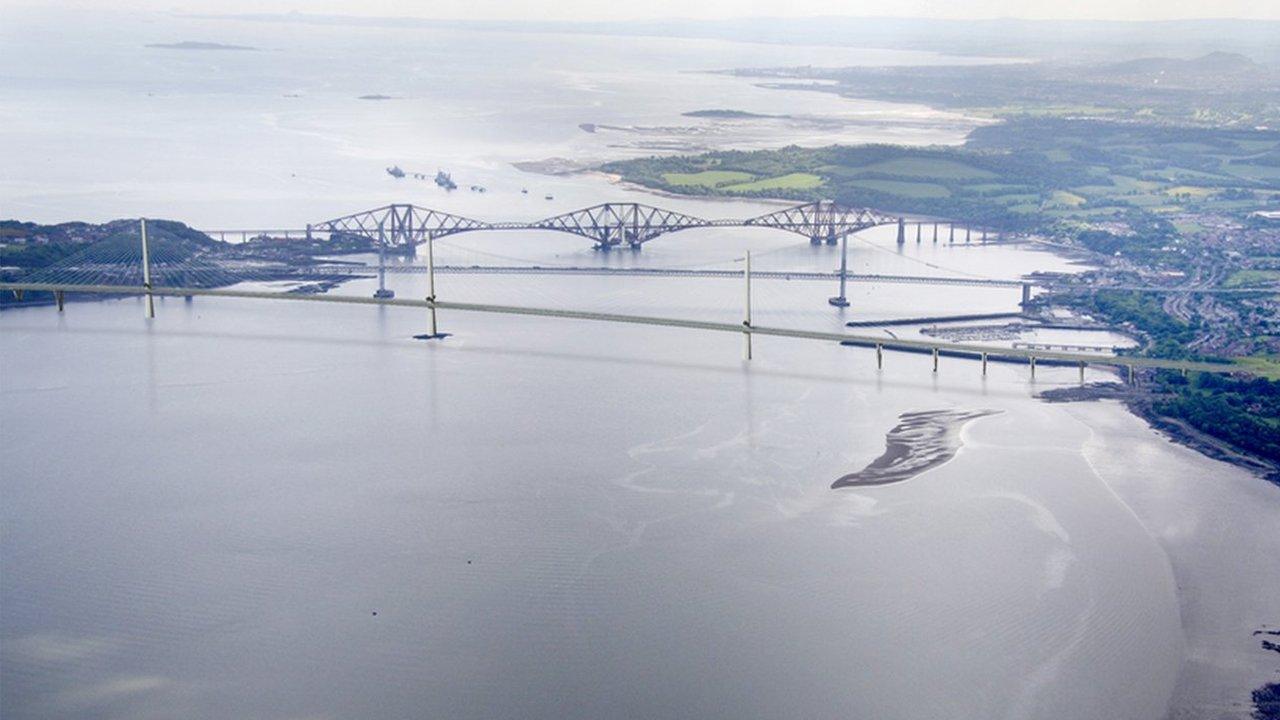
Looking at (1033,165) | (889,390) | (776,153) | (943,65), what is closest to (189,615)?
(889,390)

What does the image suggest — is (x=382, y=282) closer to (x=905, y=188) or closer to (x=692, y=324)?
(x=692, y=324)

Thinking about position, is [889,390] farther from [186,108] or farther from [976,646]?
[186,108]

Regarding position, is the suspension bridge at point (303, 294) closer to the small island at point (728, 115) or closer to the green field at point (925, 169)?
the green field at point (925, 169)

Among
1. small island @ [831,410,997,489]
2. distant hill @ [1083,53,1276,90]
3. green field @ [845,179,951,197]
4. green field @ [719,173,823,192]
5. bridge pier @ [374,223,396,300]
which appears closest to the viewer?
small island @ [831,410,997,489]

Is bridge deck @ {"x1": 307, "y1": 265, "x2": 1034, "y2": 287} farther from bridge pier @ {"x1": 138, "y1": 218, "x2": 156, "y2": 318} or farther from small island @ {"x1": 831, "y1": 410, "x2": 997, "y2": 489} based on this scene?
small island @ {"x1": 831, "y1": 410, "x2": 997, "y2": 489}

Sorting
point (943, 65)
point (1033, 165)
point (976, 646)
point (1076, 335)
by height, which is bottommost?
point (976, 646)

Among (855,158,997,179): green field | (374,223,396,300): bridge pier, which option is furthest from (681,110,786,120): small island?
(374,223,396,300): bridge pier
